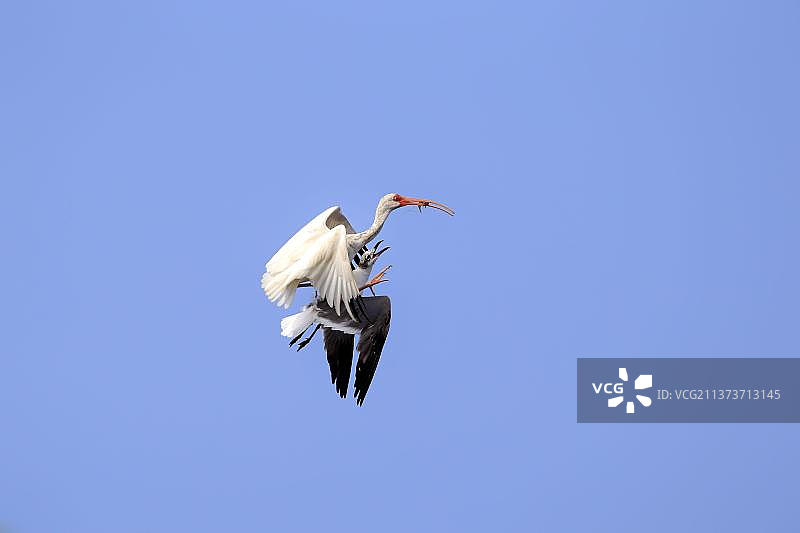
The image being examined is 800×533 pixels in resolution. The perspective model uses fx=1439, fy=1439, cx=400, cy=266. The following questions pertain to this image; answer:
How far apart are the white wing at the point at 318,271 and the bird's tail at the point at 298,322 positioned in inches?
31.1

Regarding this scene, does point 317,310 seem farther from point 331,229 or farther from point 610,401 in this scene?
point 610,401

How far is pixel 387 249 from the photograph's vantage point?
15.4 meters

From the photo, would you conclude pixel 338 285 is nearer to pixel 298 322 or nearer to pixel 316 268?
pixel 316 268

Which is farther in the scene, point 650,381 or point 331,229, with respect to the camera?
point 650,381

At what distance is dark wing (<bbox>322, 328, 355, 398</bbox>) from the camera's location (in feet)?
52.9

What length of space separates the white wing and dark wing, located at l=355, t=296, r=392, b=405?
2.82 feet

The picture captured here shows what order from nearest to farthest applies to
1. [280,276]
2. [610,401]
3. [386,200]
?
[280,276] → [386,200] → [610,401]

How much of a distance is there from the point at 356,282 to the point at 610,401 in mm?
11139

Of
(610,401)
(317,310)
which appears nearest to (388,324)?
(317,310)

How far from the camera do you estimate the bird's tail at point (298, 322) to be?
1530 centimetres

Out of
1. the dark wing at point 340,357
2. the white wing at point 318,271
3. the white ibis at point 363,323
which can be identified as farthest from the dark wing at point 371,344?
the white wing at point 318,271

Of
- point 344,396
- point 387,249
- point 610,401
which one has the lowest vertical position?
point 344,396

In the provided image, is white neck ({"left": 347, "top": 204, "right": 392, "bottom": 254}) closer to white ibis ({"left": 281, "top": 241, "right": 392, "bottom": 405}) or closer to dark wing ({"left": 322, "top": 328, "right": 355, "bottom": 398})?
white ibis ({"left": 281, "top": 241, "right": 392, "bottom": 405})

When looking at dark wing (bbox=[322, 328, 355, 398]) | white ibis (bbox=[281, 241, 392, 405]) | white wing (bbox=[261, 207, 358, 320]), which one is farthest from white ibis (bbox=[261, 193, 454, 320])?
dark wing (bbox=[322, 328, 355, 398])
